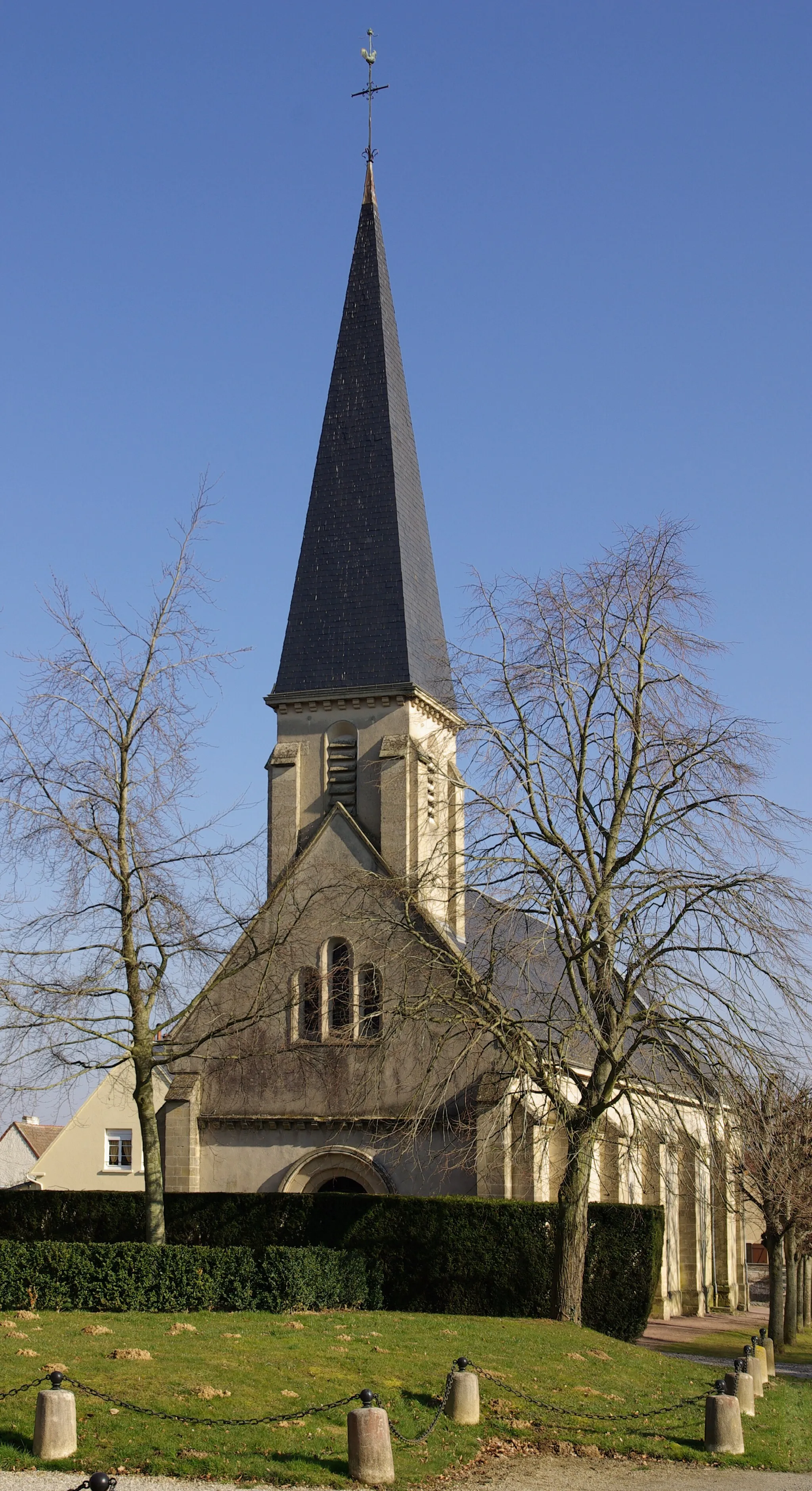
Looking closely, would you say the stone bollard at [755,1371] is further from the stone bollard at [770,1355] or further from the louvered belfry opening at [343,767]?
the louvered belfry opening at [343,767]

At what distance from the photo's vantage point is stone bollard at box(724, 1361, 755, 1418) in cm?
1517

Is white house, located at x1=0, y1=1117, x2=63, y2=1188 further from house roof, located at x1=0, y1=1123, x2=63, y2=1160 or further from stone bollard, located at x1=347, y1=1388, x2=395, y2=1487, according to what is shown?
stone bollard, located at x1=347, y1=1388, x2=395, y2=1487

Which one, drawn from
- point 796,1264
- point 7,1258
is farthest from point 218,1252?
point 796,1264

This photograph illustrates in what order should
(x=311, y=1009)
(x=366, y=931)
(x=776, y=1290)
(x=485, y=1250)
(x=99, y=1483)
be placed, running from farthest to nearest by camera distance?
1. (x=776, y=1290)
2. (x=311, y=1009)
3. (x=366, y=931)
4. (x=485, y=1250)
5. (x=99, y=1483)

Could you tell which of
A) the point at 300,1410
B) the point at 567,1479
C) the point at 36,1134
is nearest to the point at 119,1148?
the point at 36,1134

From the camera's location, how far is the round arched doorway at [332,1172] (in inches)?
1106

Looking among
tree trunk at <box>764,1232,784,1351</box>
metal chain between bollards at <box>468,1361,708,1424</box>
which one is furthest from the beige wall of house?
metal chain between bollards at <box>468,1361,708,1424</box>

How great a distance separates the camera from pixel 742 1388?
15594 millimetres

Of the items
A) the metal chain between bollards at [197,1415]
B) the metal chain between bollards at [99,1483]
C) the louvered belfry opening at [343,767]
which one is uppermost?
the louvered belfry opening at [343,767]

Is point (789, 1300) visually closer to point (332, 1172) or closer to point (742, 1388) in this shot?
point (332, 1172)

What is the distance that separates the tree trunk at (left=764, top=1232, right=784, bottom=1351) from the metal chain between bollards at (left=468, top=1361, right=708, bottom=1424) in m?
19.3

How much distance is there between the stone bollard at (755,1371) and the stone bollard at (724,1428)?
2.83m

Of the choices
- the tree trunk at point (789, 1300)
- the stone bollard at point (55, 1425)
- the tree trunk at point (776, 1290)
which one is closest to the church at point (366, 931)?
the tree trunk at point (776, 1290)

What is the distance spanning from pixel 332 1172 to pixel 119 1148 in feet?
58.3
